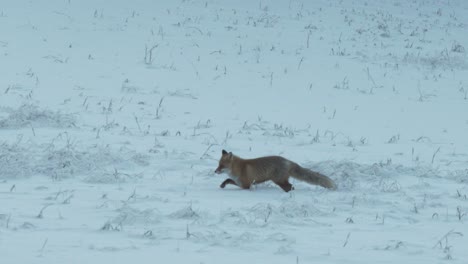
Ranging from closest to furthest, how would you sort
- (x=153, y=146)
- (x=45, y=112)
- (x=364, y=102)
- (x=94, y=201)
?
(x=94, y=201) < (x=153, y=146) < (x=45, y=112) < (x=364, y=102)

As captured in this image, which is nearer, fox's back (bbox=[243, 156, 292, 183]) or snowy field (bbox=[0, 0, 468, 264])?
snowy field (bbox=[0, 0, 468, 264])

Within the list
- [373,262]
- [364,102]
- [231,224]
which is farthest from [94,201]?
[364,102]

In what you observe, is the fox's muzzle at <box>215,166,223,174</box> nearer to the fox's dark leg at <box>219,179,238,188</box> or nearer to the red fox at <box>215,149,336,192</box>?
the red fox at <box>215,149,336,192</box>

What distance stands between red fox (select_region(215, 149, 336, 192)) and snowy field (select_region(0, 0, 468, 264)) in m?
0.14

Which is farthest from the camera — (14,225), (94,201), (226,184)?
(226,184)

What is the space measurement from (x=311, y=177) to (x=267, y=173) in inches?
20.1

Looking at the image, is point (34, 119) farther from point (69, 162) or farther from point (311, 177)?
point (311, 177)

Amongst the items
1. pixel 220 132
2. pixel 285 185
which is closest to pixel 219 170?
pixel 285 185

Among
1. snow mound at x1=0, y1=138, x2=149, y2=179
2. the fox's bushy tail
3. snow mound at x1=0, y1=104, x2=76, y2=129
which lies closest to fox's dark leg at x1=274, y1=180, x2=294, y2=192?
the fox's bushy tail

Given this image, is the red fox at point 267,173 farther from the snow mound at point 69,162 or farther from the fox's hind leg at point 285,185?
the snow mound at point 69,162

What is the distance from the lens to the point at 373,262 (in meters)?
5.84

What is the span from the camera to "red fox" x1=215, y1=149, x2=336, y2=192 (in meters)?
8.61

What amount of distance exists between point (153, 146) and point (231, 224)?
3.77 metres

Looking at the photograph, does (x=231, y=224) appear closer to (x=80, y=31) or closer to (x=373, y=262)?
(x=373, y=262)
